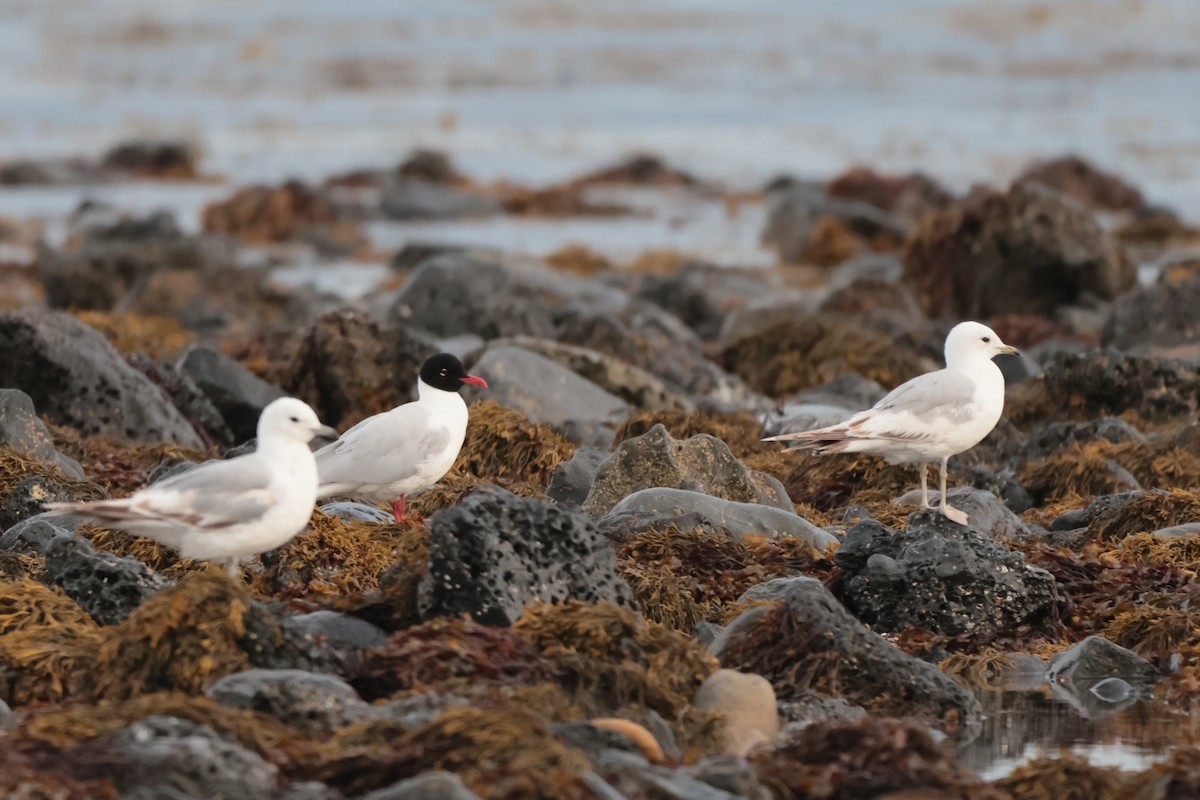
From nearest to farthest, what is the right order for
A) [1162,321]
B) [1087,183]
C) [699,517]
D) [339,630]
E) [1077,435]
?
[339,630], [699,517], [1077,435], [1162,321], [1087,183]

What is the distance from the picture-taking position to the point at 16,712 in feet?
19.6

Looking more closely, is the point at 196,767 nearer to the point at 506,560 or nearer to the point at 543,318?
the point at 506,560

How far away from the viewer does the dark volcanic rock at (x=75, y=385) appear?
36.4ft

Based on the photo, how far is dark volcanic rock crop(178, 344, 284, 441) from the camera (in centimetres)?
1212

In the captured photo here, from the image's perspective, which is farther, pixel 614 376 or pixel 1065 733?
pixel 614 376

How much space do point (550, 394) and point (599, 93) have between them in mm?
36195

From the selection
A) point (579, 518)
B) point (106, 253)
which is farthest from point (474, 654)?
point (106, 253)

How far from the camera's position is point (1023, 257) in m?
18.8

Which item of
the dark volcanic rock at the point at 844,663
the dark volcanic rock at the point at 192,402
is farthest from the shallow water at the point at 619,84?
the dark volcanic rock at the point at 844,663

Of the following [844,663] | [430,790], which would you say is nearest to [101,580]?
[430,790]

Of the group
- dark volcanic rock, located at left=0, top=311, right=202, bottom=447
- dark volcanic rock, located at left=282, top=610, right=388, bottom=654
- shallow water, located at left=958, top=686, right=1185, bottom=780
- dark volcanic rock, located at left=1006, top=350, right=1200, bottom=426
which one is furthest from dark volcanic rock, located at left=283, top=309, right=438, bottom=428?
shallow water, located at left=958, top=686, right=1185, bottom=780

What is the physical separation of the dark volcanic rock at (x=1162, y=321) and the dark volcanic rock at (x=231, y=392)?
284 inches

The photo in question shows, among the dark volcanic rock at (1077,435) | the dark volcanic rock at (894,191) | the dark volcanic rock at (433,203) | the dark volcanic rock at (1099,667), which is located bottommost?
the dark volcanic rock at (433,203)

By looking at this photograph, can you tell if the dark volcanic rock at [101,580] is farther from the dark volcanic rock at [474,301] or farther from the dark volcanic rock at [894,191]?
the dark volcanic rock at [894,191]
